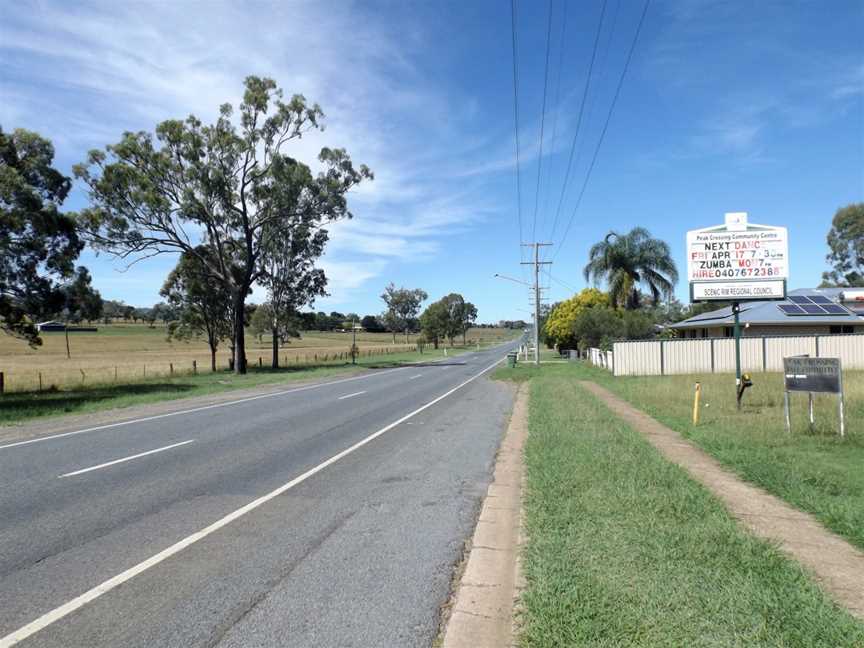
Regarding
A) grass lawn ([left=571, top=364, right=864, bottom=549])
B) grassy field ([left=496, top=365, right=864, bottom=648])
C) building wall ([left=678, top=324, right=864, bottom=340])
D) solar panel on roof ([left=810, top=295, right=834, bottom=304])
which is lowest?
grass lawn ([left=571, top=364, right=864, bottom=549])

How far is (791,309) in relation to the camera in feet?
114

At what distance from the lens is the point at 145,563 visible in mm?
5281

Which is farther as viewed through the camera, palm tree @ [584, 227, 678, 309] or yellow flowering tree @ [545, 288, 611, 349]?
yellow flowering tree @ [545, 288, 611, 349]

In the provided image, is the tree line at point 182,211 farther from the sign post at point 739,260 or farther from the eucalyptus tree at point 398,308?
the eucalyptus tree at point 398,308

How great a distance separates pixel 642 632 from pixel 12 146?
29015 millimetres

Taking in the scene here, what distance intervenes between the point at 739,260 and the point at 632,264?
102 feet

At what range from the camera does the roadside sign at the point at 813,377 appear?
1123cm

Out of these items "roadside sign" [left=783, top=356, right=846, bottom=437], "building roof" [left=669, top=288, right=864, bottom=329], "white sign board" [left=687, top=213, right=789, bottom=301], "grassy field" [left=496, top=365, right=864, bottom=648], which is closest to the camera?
"grassy field" [left=496, top=365, right=864, bottom=648]

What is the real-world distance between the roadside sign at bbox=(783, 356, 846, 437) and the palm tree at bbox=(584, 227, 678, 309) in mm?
35965

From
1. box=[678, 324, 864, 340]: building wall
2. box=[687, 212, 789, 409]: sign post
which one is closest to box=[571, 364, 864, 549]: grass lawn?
box=[687, 212, 789, 409]: sign post

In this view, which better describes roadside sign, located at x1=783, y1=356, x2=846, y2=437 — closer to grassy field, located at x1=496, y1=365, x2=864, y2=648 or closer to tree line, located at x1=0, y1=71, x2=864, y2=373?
grassy field, located at x1=496, y1=365, x2=864, y2=648

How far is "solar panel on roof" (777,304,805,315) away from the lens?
113ft

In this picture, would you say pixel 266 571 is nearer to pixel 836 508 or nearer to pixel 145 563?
pixel 145 563

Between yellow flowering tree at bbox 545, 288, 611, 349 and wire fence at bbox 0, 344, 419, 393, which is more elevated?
yellow flowering tree at bbox 545, 288, 611, 349
